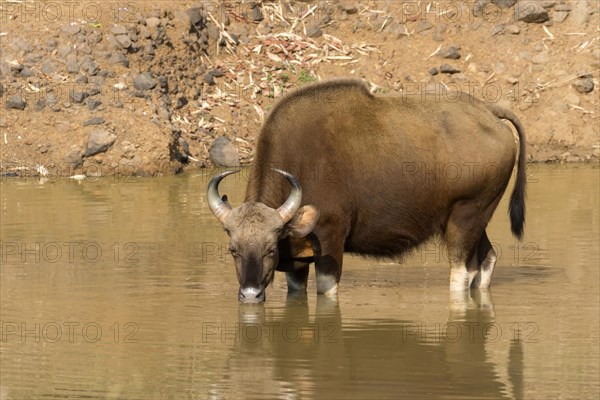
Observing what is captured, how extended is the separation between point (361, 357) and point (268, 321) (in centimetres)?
166

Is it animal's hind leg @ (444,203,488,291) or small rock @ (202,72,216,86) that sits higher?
animal's hind leg @ (444,203,488,291)

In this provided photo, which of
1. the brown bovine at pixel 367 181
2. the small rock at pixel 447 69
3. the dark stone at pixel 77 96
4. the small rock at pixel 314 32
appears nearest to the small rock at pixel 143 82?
the dark stone at pixel 77 96

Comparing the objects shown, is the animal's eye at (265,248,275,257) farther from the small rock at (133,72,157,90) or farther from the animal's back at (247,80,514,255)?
the small rock at (133,72,157,90)

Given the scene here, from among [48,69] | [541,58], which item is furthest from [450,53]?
[48,69]

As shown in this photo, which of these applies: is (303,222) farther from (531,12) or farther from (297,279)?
(531,12)

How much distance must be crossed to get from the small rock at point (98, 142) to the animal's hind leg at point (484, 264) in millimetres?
9792

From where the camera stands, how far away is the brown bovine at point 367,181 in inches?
540

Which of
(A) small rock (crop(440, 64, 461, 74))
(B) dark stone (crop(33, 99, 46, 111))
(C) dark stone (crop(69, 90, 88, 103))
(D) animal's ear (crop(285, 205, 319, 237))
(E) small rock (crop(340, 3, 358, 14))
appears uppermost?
(D) animal's ear (crop(285, 205, 319, 237))

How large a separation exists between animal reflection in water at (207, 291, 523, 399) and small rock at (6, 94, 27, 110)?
1084 centimetres

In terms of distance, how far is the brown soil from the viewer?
2412cm

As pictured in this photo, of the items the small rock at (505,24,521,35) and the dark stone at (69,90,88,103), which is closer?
the dark stone at (69,90,88,103)

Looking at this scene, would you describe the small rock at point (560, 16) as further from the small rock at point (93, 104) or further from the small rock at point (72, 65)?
the small rock at point (72, 65)

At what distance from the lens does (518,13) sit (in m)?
28.3

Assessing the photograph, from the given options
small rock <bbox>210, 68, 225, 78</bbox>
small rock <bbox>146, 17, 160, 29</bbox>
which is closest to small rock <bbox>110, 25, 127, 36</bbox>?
small rock <bbox>146, 17, 160, 29</bbox>
